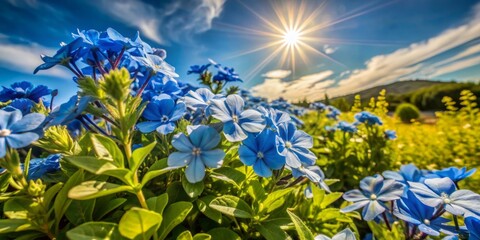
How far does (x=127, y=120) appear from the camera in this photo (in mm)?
715

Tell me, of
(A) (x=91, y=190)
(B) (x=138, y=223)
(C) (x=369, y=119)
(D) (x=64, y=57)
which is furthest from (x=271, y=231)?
(C) (x=369, y=119)

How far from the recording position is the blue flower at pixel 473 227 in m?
0.84

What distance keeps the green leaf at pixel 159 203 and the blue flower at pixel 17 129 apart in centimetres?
32

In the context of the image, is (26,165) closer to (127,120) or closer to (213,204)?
(127,120)

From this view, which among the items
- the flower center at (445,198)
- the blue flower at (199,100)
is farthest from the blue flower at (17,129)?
the flower center at (445,198)

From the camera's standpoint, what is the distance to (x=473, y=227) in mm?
857

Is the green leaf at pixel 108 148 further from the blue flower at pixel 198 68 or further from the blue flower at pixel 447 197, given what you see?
the blue flower at pixel 198 68

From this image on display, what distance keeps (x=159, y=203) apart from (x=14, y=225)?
13.9 inches

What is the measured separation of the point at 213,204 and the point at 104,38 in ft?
2.01

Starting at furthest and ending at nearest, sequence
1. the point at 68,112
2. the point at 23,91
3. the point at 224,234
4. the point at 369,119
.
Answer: the point at 369,119
the point at 23,91
the point at 224,234
the point at 68,112

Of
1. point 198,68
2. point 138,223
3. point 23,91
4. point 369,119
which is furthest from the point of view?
point 369,119

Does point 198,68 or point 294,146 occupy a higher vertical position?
point 198,68

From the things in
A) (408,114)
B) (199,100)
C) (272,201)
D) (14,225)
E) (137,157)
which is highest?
(408,114)

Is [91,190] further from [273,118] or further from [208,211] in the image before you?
[273,118]
